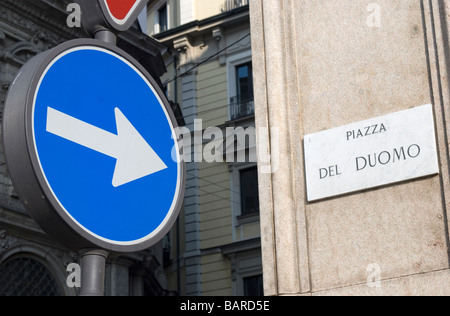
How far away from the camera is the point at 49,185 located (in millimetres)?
2492

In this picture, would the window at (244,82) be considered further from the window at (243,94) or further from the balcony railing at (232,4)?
the balcony railing at (232,4)

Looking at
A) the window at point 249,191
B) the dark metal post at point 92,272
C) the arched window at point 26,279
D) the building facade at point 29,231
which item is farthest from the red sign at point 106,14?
the window at point 249,191

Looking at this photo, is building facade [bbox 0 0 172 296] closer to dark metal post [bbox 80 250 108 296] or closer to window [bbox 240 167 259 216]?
window [bbox 240 167 259 216]

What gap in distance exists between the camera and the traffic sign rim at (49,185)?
247cm

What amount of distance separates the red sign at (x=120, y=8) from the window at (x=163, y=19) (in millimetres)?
29452

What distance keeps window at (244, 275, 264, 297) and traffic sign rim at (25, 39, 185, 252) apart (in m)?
23.4

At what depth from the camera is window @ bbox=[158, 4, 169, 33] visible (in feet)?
107

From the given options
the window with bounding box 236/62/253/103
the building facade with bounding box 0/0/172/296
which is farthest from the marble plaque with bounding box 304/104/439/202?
the window with bounding box 236/62/253/103

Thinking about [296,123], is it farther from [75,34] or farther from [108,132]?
[75,34]

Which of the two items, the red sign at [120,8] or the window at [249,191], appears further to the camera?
the window at [249,191]
